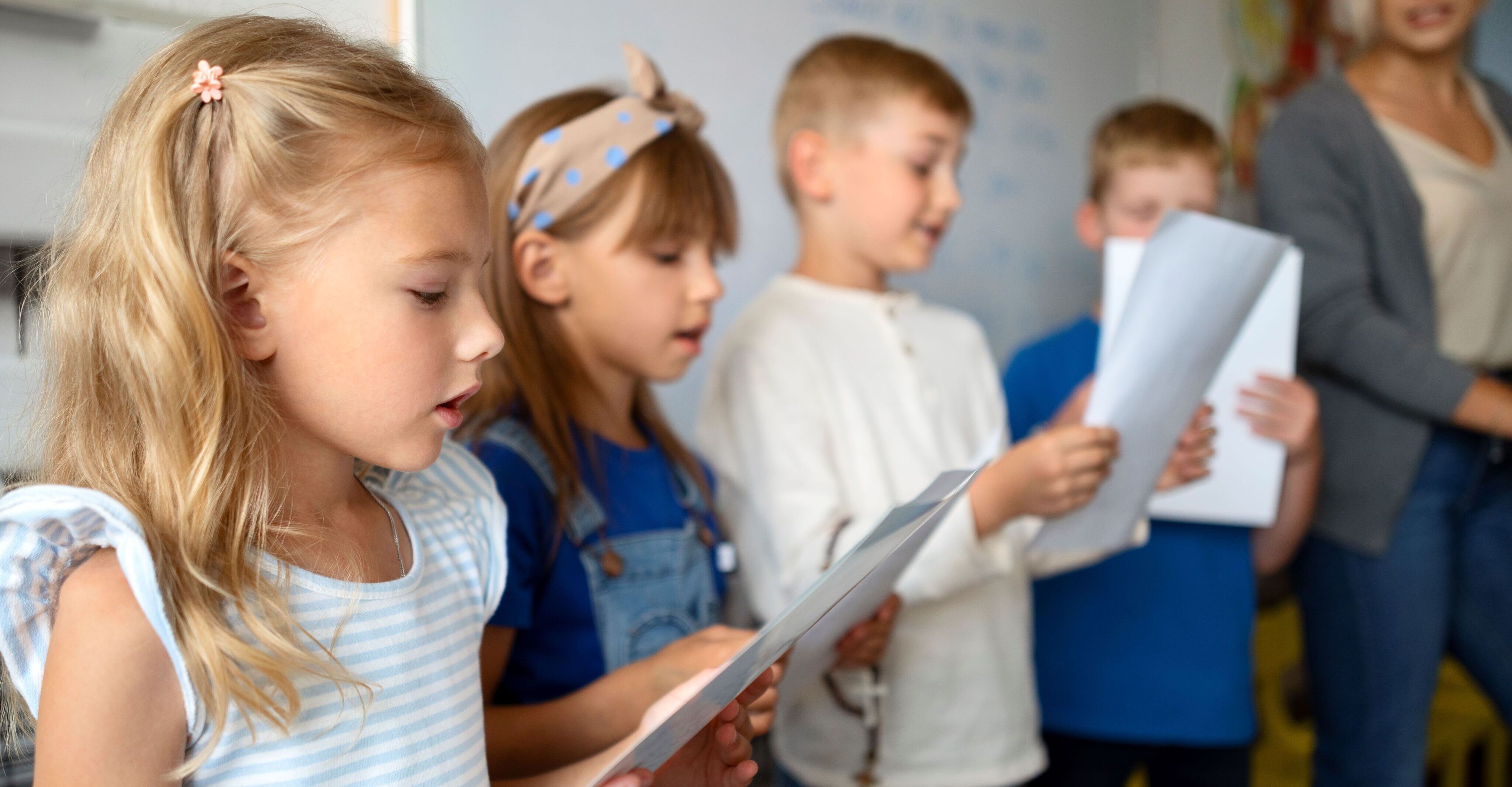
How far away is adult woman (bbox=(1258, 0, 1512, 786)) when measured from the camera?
1340 mm

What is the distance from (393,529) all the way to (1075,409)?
87 cm

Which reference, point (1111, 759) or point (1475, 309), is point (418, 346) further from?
point (1475, 309)

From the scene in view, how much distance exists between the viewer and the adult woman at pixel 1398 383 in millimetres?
1340

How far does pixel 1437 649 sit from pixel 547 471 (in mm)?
1151

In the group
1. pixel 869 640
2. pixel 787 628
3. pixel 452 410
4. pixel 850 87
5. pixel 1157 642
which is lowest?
pixel 1157 642

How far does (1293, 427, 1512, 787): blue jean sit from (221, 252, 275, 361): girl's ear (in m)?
1.32

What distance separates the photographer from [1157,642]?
135cm

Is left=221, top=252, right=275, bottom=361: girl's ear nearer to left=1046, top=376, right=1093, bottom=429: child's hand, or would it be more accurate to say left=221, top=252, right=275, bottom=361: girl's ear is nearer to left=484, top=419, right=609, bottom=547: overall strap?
left=484, top=419, right=609, bottom=547: overall strap

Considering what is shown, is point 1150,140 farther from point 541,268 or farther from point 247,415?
point 247,415

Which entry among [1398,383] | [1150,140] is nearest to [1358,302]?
[1398,383]

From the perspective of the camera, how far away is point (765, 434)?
106 centimetres

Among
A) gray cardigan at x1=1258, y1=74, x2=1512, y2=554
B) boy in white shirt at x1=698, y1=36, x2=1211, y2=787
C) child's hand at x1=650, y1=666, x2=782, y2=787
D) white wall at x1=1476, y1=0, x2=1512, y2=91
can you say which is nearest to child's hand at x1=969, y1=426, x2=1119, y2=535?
boy in white shirt at x1=698, y1=36, x2=1211, y2=787

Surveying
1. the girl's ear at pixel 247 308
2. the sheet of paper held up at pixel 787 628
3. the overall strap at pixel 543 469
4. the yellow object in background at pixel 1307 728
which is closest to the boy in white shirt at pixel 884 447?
the overall strap at pixel 543 469

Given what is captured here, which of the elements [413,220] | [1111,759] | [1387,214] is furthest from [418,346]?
[1387,214]
